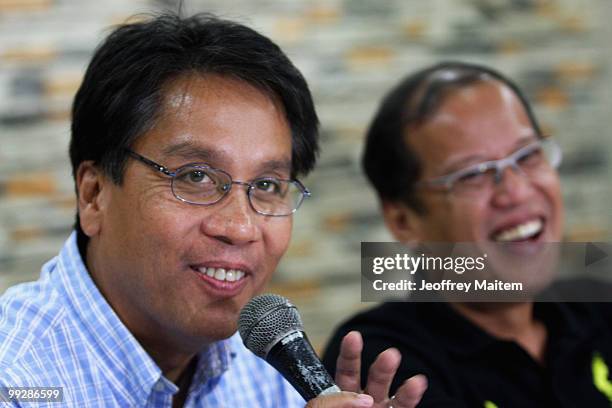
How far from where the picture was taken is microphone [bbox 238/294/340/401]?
1.44 meters

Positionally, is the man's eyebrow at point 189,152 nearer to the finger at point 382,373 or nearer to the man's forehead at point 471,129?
the finger at point 382,373

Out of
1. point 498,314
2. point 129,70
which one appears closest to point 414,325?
point 498,314

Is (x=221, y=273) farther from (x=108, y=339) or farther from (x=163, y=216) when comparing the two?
(x=108, y=339)

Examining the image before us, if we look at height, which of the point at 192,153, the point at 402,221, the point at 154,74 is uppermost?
the point at 154,74

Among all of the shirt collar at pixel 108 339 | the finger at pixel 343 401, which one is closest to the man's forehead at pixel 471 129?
the shirt collar at pixel 108 339

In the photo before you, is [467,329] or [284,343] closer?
[284,343]

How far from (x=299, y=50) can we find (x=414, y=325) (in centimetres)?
153

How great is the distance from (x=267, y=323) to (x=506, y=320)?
114 cm

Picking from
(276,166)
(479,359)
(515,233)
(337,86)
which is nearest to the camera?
(276,166)

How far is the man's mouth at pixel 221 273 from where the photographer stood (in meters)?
1.77

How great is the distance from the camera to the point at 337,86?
3.54m

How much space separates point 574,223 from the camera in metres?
3.84

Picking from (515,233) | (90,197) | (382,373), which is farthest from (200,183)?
(515,233)

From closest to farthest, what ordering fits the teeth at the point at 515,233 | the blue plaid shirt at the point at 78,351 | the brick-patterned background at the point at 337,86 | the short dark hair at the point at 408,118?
the blue plaid shirt at the point at 78,351
the teeth at the point at 515,233
the short dark hair at the point at 408,118
the brick-patterned background at the point at 337,86
